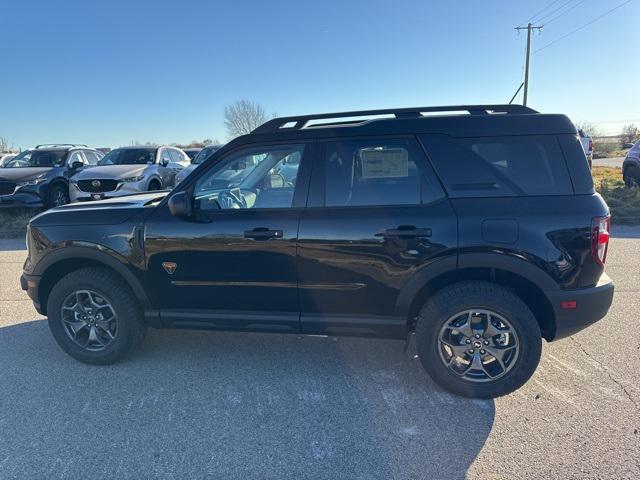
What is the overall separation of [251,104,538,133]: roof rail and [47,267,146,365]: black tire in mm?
1664

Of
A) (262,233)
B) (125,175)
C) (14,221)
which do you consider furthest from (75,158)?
(262,233)

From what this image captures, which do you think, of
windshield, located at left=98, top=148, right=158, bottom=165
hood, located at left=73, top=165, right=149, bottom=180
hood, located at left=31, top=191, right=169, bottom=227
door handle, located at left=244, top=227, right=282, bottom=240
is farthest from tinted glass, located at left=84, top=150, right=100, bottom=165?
door handle, located at left=244, top=227, right=282, bottom=240

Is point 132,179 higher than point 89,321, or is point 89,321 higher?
point 132,179

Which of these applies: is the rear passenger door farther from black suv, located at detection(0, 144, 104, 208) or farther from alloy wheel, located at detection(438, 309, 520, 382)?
black suv, located at detection(0, 144, 104, 208)

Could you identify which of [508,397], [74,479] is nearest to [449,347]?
[508,397]

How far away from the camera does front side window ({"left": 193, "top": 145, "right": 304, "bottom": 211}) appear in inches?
124

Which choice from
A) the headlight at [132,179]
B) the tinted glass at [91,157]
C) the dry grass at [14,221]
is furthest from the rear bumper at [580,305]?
the tinted glass at [91,157]

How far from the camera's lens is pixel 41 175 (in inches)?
389

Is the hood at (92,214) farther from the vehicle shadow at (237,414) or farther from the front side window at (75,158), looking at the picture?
the front side window at (75,158)

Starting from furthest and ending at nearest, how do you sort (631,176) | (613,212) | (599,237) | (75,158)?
(631,176)
(75,158)
(613,212)
(599,237)

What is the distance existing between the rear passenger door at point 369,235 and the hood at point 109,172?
26.6 ft

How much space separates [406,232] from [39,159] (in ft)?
37.4

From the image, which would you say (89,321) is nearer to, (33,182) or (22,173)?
(33,182)

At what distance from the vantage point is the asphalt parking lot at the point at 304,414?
2.35m
